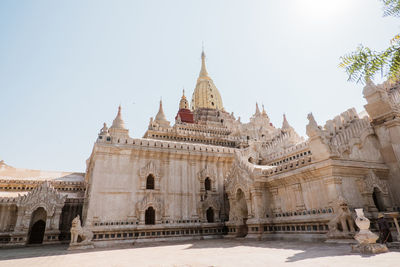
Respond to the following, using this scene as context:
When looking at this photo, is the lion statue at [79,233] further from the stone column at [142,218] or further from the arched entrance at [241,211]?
the arched entrance at [241,211]

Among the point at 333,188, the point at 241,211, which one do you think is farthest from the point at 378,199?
the point at 241,211

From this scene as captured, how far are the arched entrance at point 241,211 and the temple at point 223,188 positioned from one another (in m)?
0.08

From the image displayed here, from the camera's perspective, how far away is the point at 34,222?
22.8 meters

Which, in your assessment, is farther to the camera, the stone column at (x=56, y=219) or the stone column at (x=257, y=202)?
the stone column at (x=56, y=219)

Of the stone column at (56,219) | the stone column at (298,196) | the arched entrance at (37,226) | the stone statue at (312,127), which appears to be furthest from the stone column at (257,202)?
the arched entrance at (37,226)

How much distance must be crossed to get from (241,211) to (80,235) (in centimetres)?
1223

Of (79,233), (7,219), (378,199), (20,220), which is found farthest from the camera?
(7,219)

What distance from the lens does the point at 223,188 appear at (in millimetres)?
24516

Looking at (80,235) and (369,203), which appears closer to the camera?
(369,203)

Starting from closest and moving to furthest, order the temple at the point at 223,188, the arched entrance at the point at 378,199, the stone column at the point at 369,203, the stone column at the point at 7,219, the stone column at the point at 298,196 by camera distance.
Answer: the stone column at the point at 369,203 → the temple at the point at 223,188 → the arched entrance at the point at 378,199 → the stone column at the point at 298,196 → the stone column at the point at 7,219

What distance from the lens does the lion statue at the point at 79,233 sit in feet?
57.3

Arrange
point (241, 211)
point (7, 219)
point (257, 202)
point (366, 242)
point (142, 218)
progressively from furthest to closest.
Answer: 1. point (7, 219)
2. point (241, 211)
3. point (142, 218)
4. point (257, 202)
5. point (366, 242)

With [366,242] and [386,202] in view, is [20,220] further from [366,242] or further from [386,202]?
[386,202]

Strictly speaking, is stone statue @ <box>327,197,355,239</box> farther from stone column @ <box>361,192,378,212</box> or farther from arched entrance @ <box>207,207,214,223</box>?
arched entrance @ <box>207,207,214,223</box>
